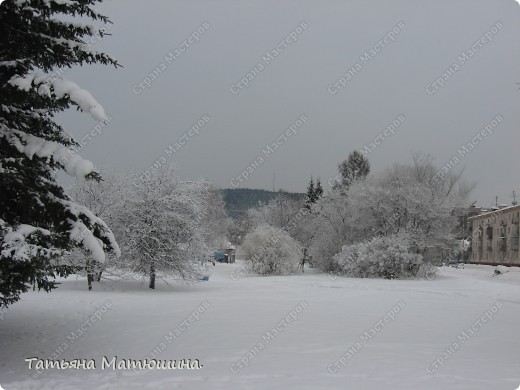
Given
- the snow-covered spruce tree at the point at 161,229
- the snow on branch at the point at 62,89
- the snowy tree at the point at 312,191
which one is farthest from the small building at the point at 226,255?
the snow on branch at the point at 62,89

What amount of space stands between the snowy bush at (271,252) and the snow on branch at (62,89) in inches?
1337

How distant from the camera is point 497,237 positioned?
223 ft

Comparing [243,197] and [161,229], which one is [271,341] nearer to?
[161,229]

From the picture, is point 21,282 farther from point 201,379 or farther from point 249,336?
point 249,336

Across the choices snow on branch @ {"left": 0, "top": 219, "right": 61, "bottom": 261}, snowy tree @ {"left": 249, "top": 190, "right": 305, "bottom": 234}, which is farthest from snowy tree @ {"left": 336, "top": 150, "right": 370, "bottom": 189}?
snow on branch @ {"left": 0, "top": 219, "right": 61, "bottom": 261}

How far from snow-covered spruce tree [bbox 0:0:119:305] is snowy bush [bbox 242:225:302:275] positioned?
105 feet

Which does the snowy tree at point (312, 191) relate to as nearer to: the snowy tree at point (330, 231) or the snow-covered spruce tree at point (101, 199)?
the snowy tree at point (330, 231)

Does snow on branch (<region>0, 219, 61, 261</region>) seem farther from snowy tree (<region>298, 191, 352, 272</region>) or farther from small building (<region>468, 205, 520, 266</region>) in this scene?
small building (<region>468, 205, 520, 266</region>)

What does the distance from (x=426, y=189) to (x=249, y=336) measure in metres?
29.4

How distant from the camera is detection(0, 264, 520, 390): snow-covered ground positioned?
7.21 metres

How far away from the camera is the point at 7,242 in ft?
22.4

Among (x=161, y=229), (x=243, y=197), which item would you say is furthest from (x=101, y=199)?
(x=243, y=197)

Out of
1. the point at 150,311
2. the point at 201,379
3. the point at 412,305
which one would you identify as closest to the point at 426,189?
the point at 412,305

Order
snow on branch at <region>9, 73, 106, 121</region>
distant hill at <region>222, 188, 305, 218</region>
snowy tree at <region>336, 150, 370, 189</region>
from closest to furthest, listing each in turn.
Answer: snow on branch at <region>9, 73, 106, 121</region> < snowy tree at <region>336, 150, 370, 189</region> < distant hill at <region>222, 188, 305, 218</region>
